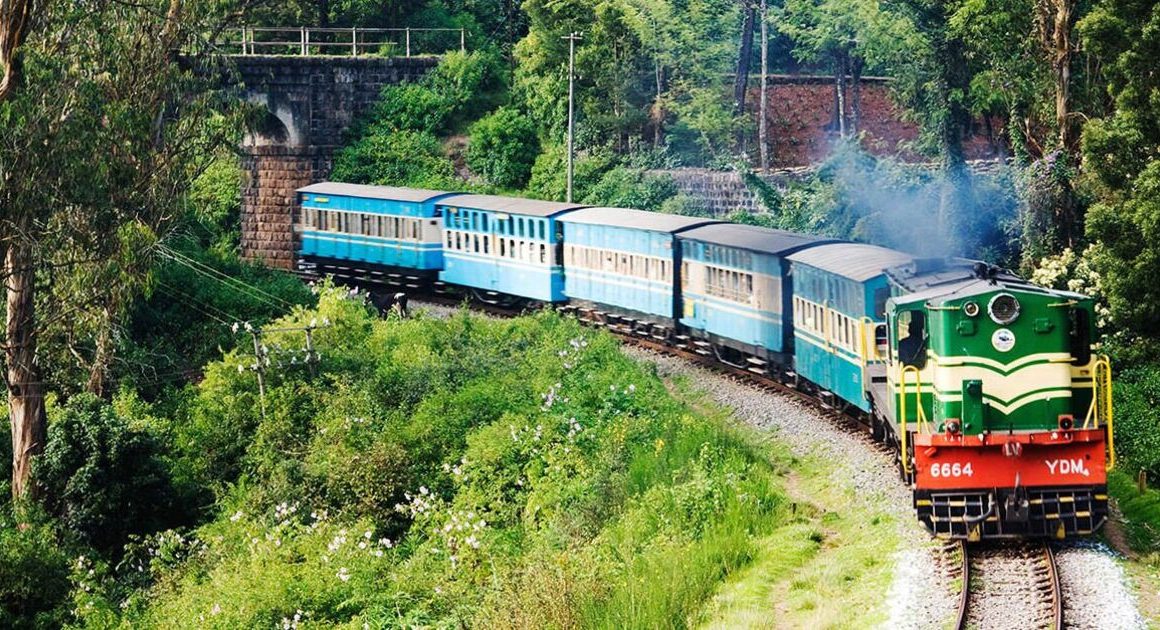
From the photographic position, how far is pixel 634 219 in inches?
1431

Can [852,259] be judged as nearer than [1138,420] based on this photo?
No

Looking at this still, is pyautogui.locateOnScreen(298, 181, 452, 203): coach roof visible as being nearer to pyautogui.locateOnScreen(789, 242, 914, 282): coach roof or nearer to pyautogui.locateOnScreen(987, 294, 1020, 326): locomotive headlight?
pyautogui.locateOnScreen(789, 242, 914, 282): coach roof

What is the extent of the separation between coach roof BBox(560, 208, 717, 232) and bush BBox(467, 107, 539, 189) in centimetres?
1752

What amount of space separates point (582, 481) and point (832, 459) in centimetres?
375

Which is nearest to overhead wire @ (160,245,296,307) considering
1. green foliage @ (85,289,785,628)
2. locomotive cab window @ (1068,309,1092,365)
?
green foliage @ (85,289,785,628)

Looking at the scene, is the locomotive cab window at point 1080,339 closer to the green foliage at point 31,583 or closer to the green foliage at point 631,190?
the green foliage at point 31,583

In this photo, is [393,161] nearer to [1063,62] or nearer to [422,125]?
[422,125]

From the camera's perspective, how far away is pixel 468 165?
58.0 meters

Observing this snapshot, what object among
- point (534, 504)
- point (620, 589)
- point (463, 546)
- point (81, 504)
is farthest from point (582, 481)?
point (81, 504)

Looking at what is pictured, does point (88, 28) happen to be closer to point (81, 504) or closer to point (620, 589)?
point (81, 504)

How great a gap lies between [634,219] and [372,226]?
12336 millimetres

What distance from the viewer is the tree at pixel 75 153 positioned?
27000mm

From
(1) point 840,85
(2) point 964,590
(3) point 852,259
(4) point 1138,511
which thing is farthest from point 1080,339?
(1) point 840,85

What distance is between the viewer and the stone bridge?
186 ft
